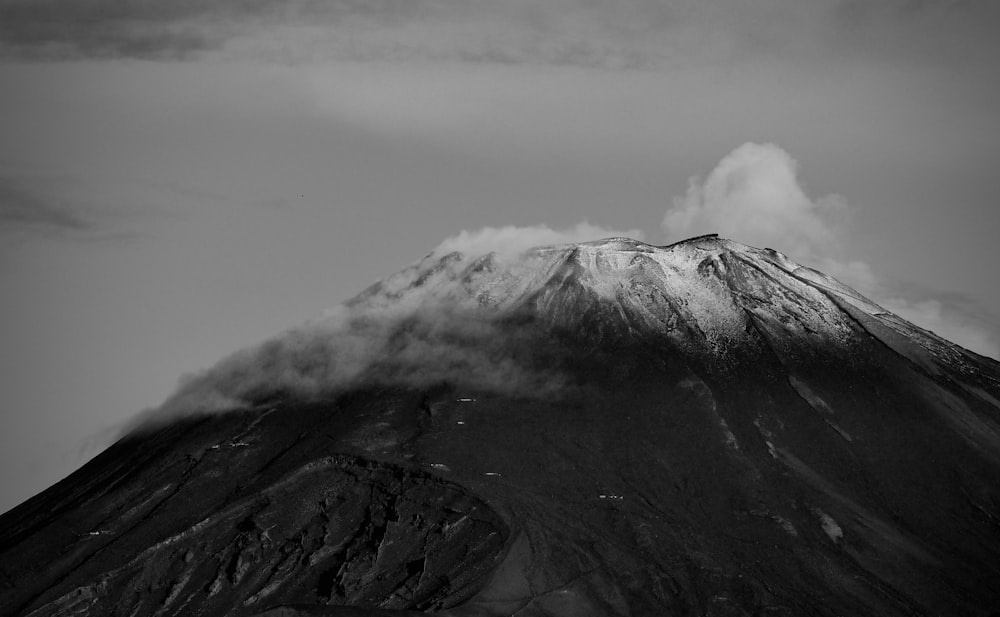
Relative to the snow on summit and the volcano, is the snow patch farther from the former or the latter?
the snow on summit

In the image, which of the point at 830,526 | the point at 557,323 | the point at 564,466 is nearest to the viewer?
the point at 830,526

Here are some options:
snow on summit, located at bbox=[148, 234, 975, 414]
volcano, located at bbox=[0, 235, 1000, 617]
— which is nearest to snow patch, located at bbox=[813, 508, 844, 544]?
volcano, located at bbox=[0, 235, 1000, 617]

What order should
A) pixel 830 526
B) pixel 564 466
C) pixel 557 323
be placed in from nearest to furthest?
1. pixel 830 526
2. pixel 564 466
3. pixel 557 323

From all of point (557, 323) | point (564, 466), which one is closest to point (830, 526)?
point (564, 466)

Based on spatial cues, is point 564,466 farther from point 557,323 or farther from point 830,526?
point 557,323

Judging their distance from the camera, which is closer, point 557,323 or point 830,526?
point 830,526

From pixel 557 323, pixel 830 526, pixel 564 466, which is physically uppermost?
pixel 557 323

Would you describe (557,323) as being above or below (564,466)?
above

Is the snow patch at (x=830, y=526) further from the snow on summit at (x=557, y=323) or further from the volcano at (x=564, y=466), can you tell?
the snow on summit at (x=557, y=323)

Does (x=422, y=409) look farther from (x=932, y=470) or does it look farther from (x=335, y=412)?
(x=932, y=470)
